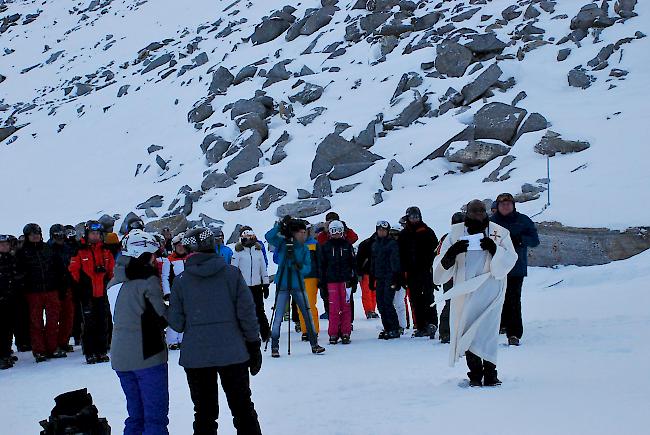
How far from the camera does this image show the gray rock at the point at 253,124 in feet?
86.5

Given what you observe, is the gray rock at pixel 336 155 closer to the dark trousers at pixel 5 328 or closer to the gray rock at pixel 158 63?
the dark trousers at pixel 5 328

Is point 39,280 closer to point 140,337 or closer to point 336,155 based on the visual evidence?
point 140,337

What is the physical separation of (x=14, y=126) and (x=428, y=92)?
24.6m

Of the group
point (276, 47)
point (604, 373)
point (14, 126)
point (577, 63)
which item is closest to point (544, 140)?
point (577, 63)

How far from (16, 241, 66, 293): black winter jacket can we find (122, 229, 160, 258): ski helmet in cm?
565

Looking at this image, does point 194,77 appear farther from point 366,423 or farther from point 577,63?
point 366,423

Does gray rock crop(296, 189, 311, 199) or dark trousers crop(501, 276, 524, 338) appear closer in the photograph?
dark trousers crop(501, 276, 524, 338)

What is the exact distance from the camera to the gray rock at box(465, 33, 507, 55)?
84.4 ft

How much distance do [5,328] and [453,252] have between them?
706cm

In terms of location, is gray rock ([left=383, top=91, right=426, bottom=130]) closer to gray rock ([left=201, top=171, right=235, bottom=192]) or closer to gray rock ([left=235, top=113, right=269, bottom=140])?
gray rock ([left=235, top=113, right=269, bottom=140])

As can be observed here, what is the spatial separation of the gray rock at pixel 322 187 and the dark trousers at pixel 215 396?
53.0 feet

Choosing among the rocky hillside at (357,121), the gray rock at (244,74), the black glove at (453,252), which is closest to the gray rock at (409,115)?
the rocky hillside at (357,121)

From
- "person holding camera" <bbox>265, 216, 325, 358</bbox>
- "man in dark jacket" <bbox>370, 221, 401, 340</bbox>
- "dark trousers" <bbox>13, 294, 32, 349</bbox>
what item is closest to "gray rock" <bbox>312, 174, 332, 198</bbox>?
"man in dark jacket" <bbox>370, 221, 401, 340</bbox>

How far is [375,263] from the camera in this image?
10.7 metres
